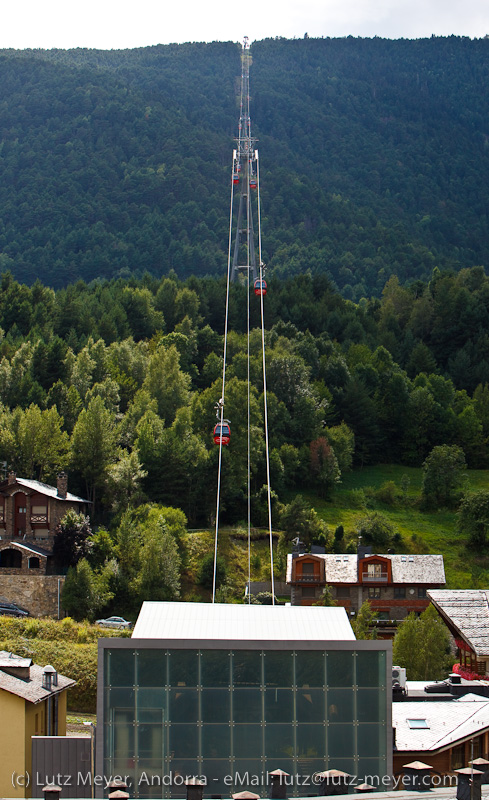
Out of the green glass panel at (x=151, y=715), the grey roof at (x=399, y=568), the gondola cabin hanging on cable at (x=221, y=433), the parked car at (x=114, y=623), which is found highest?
the gondola cabin hanging on cable at (x=221, y=433)

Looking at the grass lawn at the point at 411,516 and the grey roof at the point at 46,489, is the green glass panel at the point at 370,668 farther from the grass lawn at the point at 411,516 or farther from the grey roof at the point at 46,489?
the grey roof at the point at 46,489

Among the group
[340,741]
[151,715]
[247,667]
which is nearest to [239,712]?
[247,667]

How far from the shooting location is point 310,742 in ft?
88.5

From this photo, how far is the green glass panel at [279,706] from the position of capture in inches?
1063

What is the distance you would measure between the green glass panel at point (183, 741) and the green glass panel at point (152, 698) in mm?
521

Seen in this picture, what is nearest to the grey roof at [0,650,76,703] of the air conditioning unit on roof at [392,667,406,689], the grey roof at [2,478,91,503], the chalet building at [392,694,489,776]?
the chalet building at [392,694,489,776]

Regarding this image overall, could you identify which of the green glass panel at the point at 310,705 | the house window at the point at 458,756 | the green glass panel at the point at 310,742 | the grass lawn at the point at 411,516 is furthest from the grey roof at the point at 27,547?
the green glass panel at the point at 310,742

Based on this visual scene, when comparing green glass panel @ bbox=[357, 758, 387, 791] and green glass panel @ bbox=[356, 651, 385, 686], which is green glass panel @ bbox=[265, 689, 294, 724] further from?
green glass panel @ bbox=[357, 758, 387, 791]

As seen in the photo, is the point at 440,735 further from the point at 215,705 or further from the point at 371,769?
the point at 215,705

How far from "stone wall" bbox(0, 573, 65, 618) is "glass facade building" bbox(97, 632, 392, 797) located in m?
36.8

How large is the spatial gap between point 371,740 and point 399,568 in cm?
4099

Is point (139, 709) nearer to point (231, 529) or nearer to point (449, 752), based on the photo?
point (449, 752)

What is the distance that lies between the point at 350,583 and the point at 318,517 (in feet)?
45.5

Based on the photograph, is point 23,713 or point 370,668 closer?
point 370,668
